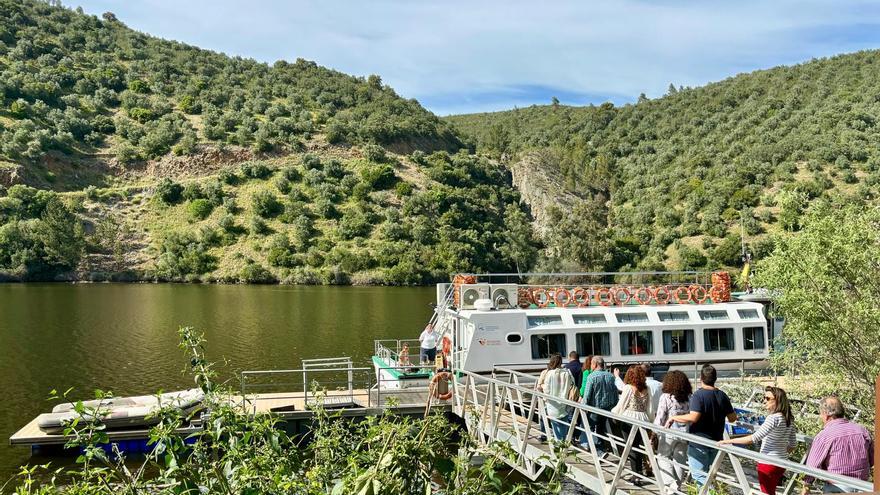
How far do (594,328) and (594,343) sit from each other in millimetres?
476

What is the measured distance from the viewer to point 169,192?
3263 inches

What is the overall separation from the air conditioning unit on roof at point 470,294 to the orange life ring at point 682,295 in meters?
6.23

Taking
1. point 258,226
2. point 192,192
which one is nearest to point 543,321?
point 258,226

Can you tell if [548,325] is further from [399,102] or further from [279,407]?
[399,102]

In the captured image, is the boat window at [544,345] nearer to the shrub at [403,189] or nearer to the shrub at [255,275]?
the shrub at [255,275]

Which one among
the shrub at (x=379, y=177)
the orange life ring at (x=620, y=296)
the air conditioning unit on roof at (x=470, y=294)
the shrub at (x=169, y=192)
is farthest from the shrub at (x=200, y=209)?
the orange life ring at (x=620, y=296)

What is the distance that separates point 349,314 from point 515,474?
103ft

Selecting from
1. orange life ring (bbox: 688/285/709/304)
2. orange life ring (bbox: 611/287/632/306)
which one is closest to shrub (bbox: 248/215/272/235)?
orange life ring (bbox: 611/287/632/306)

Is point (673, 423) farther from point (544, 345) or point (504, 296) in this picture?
point (504, 296)

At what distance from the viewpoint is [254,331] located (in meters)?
38.2

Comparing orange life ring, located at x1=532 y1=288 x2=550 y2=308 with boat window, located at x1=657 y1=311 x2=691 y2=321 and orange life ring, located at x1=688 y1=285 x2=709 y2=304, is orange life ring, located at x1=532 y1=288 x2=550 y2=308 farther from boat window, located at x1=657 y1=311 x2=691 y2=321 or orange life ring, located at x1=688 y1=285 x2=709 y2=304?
orange life ring, located at x1=688 y1=285 x2=709 y2=304

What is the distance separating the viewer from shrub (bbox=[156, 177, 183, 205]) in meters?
82.8

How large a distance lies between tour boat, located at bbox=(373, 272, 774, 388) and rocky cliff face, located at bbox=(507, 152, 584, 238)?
252ft

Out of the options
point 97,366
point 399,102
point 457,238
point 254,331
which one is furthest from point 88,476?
point 399,102
